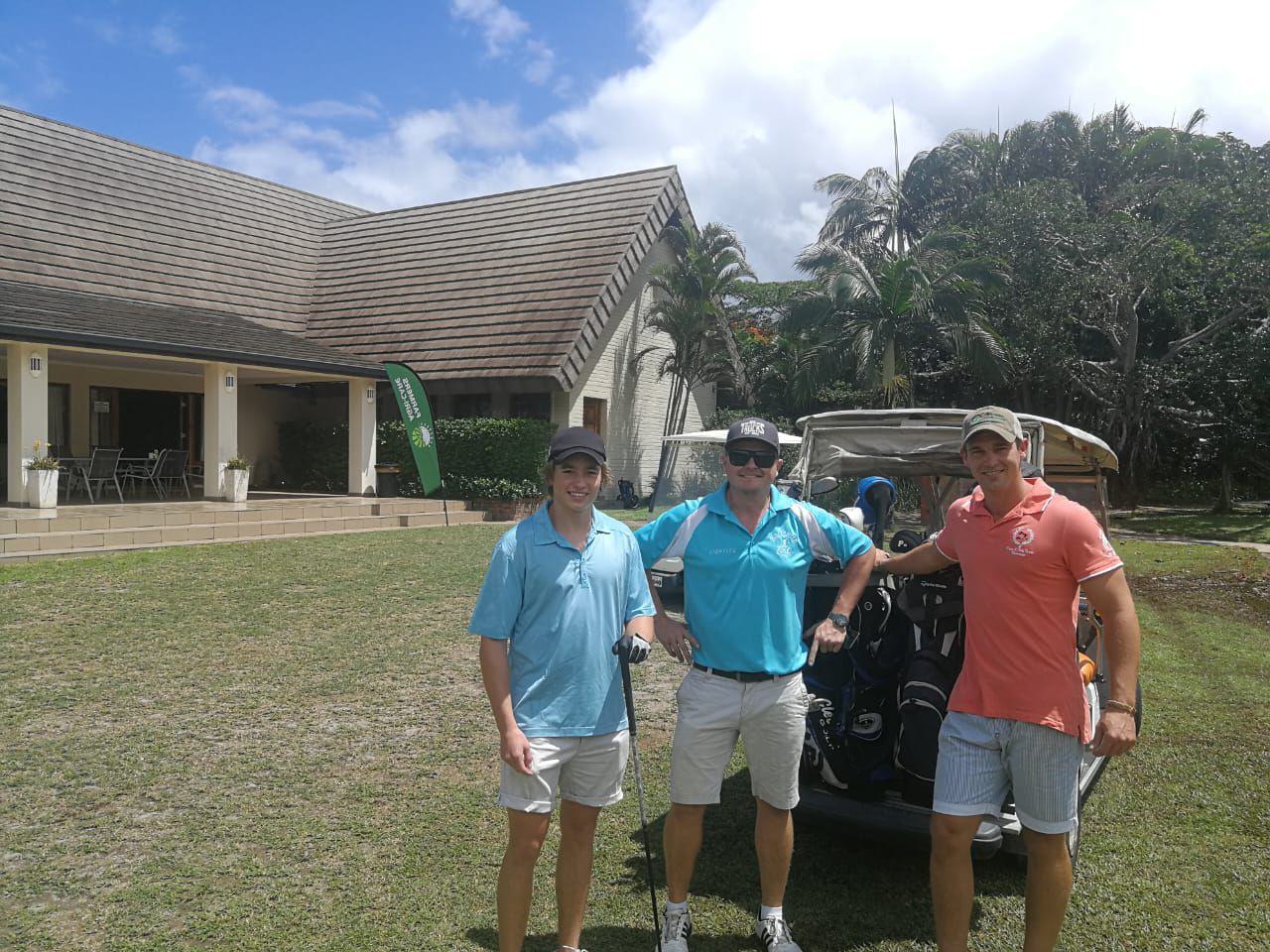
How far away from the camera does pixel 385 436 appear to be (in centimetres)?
1977

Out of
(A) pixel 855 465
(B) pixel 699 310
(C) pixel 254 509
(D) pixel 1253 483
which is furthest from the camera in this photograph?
(D) pixel 1253 483

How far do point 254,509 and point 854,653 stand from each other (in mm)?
12956

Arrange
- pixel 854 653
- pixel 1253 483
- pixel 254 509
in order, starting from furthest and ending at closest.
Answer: pixel 1253 483 < pixel 254 509 < pixel 854 653

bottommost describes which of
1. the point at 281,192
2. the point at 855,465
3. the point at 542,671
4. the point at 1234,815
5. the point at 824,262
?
the point at 1234,815

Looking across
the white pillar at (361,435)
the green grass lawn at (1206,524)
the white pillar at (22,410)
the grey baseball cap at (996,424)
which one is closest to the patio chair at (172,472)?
the white pillar at (361,435)

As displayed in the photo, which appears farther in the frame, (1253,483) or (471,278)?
(1253,483)

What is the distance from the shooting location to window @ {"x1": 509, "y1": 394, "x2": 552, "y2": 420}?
20016 mm

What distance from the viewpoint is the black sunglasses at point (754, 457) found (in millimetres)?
3311

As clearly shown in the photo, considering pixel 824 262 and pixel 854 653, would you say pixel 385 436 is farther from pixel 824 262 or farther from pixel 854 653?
pixel 854 653

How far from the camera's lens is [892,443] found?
5219 millimetres

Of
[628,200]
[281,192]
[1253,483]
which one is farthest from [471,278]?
[1253,483]

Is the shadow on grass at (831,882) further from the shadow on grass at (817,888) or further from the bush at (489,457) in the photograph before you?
the bush at (489,457)

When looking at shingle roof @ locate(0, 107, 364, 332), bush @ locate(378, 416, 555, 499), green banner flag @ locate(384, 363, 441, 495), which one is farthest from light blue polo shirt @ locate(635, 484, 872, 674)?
shingle roof @ locate(0, 107, 364, 332)

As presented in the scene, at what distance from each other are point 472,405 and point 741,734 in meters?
17.9
